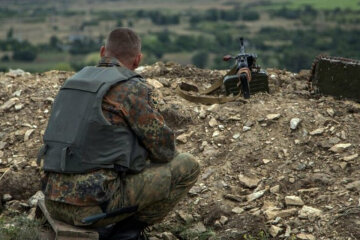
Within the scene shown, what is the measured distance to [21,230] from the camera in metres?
5.07

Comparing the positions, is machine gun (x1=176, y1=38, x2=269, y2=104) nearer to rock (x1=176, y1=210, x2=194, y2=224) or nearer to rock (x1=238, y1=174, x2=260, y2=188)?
rock (x1=238, y1=174, x2=260, y2=188)

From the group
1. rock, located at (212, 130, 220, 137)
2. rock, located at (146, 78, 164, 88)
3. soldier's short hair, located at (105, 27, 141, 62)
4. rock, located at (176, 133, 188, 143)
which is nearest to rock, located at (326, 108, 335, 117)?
rock, located at (212, 130, 220, 137)

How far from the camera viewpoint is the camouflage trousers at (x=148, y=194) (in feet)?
15.5

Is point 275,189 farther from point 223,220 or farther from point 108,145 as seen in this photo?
point 108,145

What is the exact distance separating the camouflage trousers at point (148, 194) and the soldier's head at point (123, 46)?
0.77m

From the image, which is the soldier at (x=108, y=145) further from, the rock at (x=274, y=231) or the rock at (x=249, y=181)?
the rock at (x=249, y=181)

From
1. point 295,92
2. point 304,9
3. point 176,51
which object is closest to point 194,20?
point 304,9

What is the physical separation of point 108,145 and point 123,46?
0.73 meters

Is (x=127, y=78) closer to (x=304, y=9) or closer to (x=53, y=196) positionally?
(x=53, y=196)

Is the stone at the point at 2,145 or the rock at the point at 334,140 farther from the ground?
the rock at the point at 334,140

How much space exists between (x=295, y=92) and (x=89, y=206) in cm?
342

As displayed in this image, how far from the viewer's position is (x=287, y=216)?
18.1 feet

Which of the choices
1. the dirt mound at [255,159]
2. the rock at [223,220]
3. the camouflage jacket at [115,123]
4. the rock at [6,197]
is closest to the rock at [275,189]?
the dirt mound at [255,159]

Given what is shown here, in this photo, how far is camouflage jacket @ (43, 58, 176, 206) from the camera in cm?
461
